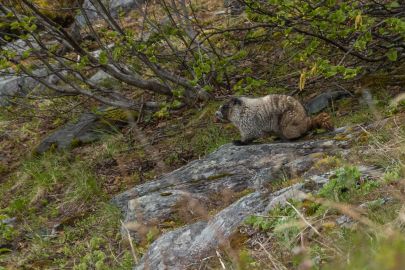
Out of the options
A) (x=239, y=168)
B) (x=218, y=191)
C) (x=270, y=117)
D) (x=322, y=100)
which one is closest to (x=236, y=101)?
(x=270, y=117)

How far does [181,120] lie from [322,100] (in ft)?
9.23

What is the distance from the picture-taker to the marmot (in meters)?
7.58

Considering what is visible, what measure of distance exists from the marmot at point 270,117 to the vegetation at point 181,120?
0.94 feet

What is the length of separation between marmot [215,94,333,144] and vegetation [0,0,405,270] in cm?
29

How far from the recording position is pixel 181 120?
10820 millimetres

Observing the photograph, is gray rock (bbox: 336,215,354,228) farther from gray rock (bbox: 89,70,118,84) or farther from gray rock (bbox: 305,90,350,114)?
gray rock (bbox: 89,70,118,84)

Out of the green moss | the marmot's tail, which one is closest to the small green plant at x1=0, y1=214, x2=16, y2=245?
the green moss

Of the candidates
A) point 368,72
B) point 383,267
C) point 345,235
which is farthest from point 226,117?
point 383,267

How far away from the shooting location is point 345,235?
11.5 ft

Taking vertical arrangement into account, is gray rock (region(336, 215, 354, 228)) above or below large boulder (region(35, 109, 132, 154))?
above

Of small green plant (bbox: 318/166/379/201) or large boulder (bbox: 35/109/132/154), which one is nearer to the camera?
small green plant (bbox: 318/166/379/201)

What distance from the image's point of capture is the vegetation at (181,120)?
14.7ft

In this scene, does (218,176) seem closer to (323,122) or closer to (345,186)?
(323,122)

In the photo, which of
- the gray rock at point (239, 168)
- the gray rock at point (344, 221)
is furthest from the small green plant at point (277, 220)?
the gray rock at point (239, 168)
